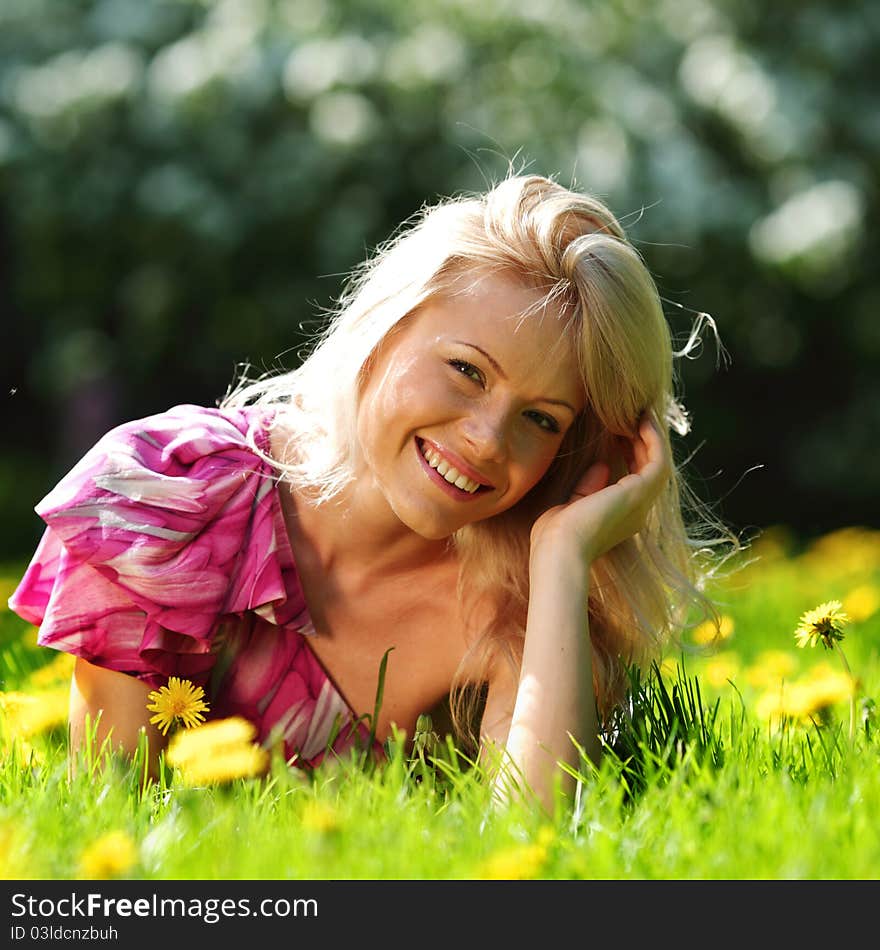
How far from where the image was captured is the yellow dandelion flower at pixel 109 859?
4.44ft

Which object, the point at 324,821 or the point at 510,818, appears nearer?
the point at 324,821

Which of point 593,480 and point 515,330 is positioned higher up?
point 515,330

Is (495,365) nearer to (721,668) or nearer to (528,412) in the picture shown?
(528,412)

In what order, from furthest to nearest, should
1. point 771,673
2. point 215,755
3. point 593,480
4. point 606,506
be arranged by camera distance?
point 771,673, point 593,480, point 606,506, point 215,755

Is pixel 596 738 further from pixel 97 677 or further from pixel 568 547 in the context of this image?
pixel 97 677

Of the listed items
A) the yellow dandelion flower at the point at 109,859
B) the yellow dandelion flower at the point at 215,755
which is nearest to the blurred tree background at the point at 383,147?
the yellow dandelion flower at the point at 215,755

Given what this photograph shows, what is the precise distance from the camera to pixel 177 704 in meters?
2.07

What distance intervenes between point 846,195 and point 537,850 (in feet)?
16.3

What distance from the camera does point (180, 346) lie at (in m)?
6.49

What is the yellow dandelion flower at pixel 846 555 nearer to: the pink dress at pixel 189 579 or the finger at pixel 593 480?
the finger at pixel 593 480

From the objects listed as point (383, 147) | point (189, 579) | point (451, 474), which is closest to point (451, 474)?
point (451, 474)

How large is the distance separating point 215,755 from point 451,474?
23.9 inches

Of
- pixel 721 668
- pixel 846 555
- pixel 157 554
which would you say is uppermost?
pixel 157 554
